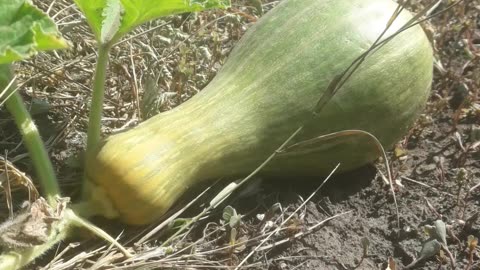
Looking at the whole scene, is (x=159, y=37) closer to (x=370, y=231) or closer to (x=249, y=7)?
(x=249, y=7)

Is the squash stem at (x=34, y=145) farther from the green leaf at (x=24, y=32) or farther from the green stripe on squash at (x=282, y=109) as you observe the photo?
the green leaf at (x=24, y=32)

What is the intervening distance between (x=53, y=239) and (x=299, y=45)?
85cm

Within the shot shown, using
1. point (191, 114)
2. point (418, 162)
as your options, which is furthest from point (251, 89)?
point (418, 162)

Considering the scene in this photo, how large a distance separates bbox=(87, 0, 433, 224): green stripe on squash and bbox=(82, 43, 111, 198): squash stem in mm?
53

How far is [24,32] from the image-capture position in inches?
63.3

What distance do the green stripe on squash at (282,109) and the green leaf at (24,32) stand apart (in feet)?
1.42

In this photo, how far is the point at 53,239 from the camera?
1.84 metres

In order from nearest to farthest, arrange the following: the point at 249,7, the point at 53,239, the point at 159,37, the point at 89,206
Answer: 1. the point at 53,239
2. the point at 89,206
3. the point at 159,37
4. the point at 249,7

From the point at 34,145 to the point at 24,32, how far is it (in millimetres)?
447

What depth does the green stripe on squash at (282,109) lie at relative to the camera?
6.45 ft

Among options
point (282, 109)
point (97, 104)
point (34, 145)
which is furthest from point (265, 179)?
point (34, 145)

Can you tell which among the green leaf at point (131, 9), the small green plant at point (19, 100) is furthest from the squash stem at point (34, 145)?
the green leaf at point (131, 9)

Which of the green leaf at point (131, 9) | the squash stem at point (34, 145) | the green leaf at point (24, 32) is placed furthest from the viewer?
the squash stem at point (34, 145)

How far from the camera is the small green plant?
160 cm
